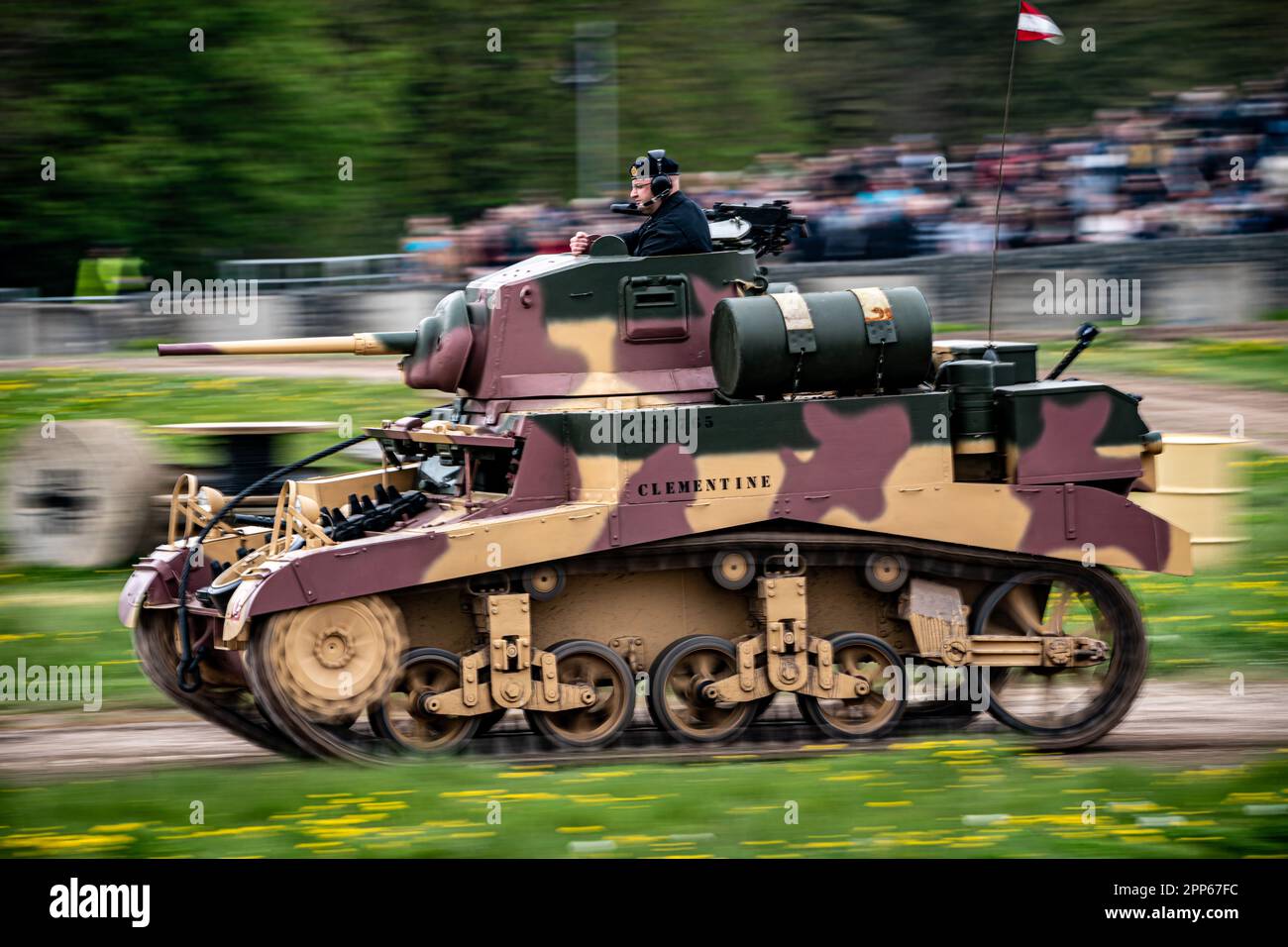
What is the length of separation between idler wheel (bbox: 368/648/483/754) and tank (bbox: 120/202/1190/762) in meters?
0.02

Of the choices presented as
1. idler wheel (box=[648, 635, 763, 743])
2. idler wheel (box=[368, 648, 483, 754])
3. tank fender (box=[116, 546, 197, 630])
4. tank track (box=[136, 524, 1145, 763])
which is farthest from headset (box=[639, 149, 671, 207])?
tank fender (box=[116, 546, 197, 630])

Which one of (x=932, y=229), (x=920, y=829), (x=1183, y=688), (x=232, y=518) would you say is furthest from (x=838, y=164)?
(x=920, y=829)

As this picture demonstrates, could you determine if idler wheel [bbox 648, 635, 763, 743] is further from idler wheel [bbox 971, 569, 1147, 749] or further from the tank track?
idler wheel [bbox 971, 569, 1147, 749]

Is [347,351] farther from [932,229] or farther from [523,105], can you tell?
[523,105]

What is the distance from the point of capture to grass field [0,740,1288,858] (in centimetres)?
884

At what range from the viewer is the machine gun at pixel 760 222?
40.9 ft

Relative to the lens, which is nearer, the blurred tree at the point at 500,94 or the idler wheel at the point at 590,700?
the idler wheel at the point at 590,700

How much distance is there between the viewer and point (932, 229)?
23.8 meters

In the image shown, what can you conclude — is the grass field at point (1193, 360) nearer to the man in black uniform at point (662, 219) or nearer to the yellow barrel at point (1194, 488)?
the yellow barrel at point (1194, 488)

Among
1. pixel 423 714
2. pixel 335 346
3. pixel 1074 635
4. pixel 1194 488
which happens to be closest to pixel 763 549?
pixel 1074 635

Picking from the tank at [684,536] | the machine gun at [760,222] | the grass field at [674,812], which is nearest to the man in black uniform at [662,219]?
the tank at [684,536]

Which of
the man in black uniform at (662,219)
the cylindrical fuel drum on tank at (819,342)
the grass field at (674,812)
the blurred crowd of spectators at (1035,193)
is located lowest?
the grass field at (674,812)

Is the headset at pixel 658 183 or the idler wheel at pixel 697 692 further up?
the headset at pixel 658 183

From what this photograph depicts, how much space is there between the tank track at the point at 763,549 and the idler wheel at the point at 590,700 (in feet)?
0.58
